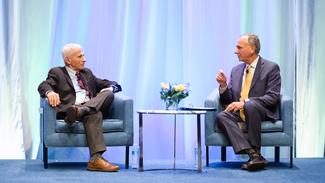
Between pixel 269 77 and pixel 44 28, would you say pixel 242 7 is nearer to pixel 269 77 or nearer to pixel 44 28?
pixel 269 77

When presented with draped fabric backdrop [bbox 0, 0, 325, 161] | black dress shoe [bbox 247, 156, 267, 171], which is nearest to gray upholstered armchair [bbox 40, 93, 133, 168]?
draped fabric backdrop [bbox 0, 0, 325, 161]

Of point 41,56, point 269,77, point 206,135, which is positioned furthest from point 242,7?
point 41,56

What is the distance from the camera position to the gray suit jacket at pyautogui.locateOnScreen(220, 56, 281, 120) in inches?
203

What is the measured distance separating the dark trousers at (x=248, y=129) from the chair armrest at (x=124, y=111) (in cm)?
74

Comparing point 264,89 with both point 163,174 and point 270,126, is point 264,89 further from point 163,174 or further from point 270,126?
point 163,174

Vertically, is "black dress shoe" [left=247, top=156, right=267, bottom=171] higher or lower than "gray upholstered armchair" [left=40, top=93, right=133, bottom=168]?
lower

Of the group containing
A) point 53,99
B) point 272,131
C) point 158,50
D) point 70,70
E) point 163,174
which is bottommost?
point 163,174

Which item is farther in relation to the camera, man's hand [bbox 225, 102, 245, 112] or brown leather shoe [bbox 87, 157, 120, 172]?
man's hand [bbox 225, 102, 245, 112]

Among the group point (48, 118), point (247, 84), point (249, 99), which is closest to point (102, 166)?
point (48, 118)

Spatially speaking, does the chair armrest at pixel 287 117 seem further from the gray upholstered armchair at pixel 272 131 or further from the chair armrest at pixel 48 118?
the chair armrest at pixel 48 118

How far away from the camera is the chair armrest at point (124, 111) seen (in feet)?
16.7

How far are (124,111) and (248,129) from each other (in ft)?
3.33

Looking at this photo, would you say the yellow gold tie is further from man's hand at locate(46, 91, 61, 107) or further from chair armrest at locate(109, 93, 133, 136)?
man's hand at locate(46, 91, 61, 107)

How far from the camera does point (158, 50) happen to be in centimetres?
607
